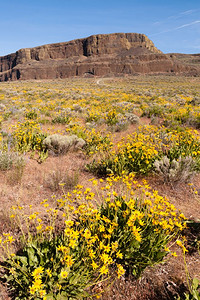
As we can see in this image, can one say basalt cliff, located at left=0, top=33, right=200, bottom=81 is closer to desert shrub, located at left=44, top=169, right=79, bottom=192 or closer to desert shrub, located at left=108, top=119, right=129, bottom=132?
desert shrub, located at left=108, top=119, right=129, bottom=132

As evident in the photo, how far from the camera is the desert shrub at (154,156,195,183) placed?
13.6ft

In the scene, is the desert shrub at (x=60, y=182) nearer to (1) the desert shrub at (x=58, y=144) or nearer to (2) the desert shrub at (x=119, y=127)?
(1) the desert shrub at (x=58, y=144)

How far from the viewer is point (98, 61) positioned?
330 feet

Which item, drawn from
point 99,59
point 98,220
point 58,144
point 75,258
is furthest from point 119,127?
point 99,59

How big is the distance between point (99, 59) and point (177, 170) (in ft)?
365

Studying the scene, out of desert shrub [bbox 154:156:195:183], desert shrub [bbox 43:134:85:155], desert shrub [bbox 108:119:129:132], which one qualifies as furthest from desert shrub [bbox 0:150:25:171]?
desert shrub [bbox 108:119:129:132]

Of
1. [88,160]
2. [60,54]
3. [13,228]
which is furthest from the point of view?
[60,54]

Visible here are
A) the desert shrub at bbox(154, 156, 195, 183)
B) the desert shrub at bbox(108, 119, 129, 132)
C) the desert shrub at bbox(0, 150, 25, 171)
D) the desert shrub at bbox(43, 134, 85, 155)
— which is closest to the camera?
the desert shrub at bbox(154, 156, 195, 183)

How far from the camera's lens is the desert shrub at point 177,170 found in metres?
4.13

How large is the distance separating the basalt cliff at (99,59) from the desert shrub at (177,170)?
8863 cm

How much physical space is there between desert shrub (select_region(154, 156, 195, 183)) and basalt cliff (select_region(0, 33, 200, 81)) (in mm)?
88626

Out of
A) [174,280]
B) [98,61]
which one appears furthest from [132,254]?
[98,61]

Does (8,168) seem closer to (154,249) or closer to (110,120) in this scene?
(154,249)

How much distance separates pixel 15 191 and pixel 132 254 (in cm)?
265
